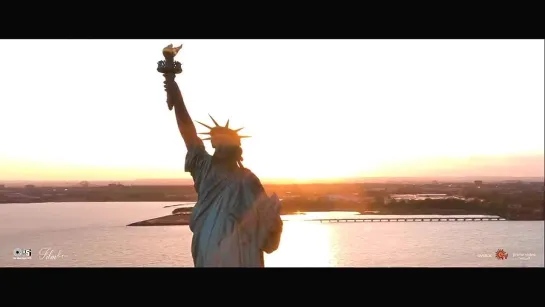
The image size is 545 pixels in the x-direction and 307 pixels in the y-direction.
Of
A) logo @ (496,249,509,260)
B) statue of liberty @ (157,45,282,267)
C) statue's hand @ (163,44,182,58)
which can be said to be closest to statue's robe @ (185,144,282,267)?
statue of liberty @ (157,45,282,267)

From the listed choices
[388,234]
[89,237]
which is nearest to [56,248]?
[89,237]

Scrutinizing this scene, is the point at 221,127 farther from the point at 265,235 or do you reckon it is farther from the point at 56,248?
the point at 56,248

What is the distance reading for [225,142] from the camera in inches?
118

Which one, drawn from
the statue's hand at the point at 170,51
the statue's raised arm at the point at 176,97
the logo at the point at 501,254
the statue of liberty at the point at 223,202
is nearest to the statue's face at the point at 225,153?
the statue of liberty at the point at 223,202

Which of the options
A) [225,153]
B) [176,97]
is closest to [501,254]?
[225,153]

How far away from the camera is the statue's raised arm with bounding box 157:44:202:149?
2.99m

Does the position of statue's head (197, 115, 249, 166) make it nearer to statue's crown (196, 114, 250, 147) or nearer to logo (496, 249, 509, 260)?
statue's crown (196, 114, 250, 147)

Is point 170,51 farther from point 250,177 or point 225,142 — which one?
point 250,177

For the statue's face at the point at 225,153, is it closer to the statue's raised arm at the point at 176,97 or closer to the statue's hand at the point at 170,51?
the statue's raised arm at the point at 176,97

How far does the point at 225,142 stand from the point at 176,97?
Result: 314mm

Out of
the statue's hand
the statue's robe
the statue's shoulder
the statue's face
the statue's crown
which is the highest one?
the statue's hand

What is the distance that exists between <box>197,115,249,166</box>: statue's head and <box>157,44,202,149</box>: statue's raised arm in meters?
0.09

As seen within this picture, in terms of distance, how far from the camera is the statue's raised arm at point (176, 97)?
118 inches
